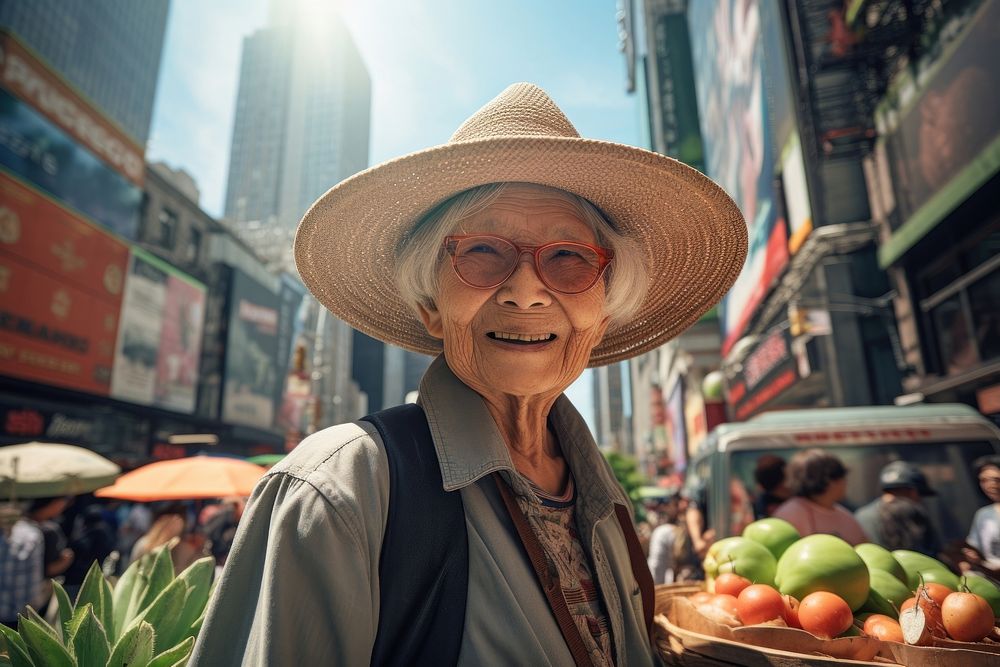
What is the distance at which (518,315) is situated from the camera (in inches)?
63.4

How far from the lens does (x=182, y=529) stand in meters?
6.36

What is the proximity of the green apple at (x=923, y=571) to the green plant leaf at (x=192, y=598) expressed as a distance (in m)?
2.10

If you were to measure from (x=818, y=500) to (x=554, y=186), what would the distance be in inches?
158

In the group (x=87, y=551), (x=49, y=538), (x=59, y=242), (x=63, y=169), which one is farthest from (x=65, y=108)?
(x=49, y=538)

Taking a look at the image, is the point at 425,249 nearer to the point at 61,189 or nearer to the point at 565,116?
the point at 565,116

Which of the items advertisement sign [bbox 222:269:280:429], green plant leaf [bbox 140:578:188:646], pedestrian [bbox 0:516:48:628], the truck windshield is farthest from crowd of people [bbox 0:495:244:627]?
advertisement sign [bbox 222:269:280:429]

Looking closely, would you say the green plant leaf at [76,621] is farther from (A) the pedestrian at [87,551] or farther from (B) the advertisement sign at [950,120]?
(B) the advertisement sign at [950,120]

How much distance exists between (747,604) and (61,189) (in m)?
29.3

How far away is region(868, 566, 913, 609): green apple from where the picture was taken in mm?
1691

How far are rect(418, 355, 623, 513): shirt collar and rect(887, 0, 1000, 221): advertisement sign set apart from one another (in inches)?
366

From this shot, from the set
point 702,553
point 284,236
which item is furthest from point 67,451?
point 284,236

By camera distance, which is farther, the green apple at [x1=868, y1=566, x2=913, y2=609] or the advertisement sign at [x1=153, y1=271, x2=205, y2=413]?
the advertisement sign at [x1=153, y1=271, x2=205, y2=413]

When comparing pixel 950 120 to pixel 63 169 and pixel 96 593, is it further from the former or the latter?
pixel 63 169

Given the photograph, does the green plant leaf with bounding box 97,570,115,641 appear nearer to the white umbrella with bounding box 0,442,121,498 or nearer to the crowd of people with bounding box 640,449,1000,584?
the crowd of people with bounding box 640,449,1000,584
